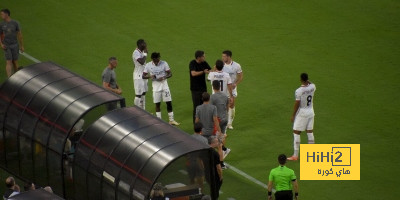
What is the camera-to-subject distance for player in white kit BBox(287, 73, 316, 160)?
71.4ft

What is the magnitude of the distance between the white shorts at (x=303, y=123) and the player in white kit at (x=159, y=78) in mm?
3466

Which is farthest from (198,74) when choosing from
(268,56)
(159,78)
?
(268,56)

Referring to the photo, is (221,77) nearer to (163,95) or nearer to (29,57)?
(163,95)

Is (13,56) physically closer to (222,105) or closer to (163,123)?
(222,105)

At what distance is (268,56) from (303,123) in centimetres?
718

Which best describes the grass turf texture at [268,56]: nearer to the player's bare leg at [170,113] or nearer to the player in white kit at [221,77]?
the player's bare leg at [170,113]

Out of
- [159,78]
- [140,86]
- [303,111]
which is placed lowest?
[303,111]

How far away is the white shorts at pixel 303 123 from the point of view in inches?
869

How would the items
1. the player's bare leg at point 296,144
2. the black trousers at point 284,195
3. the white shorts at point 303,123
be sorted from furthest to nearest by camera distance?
1. the player's bare leg at point 296,144
2. the white shorts at point 303,123
3. the black trousers at point 284,195

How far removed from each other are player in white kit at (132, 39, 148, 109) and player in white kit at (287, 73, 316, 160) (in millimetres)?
4280

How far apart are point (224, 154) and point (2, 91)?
5390 millimetres

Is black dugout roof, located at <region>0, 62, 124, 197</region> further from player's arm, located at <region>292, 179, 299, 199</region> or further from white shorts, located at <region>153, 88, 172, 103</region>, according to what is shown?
player's arm, located at <region>292, 179, 299, 199</region>

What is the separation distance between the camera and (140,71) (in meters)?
24.1

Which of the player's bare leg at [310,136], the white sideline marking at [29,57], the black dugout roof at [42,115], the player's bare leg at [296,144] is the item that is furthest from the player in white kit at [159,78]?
the white sideline marking at [29,57]
